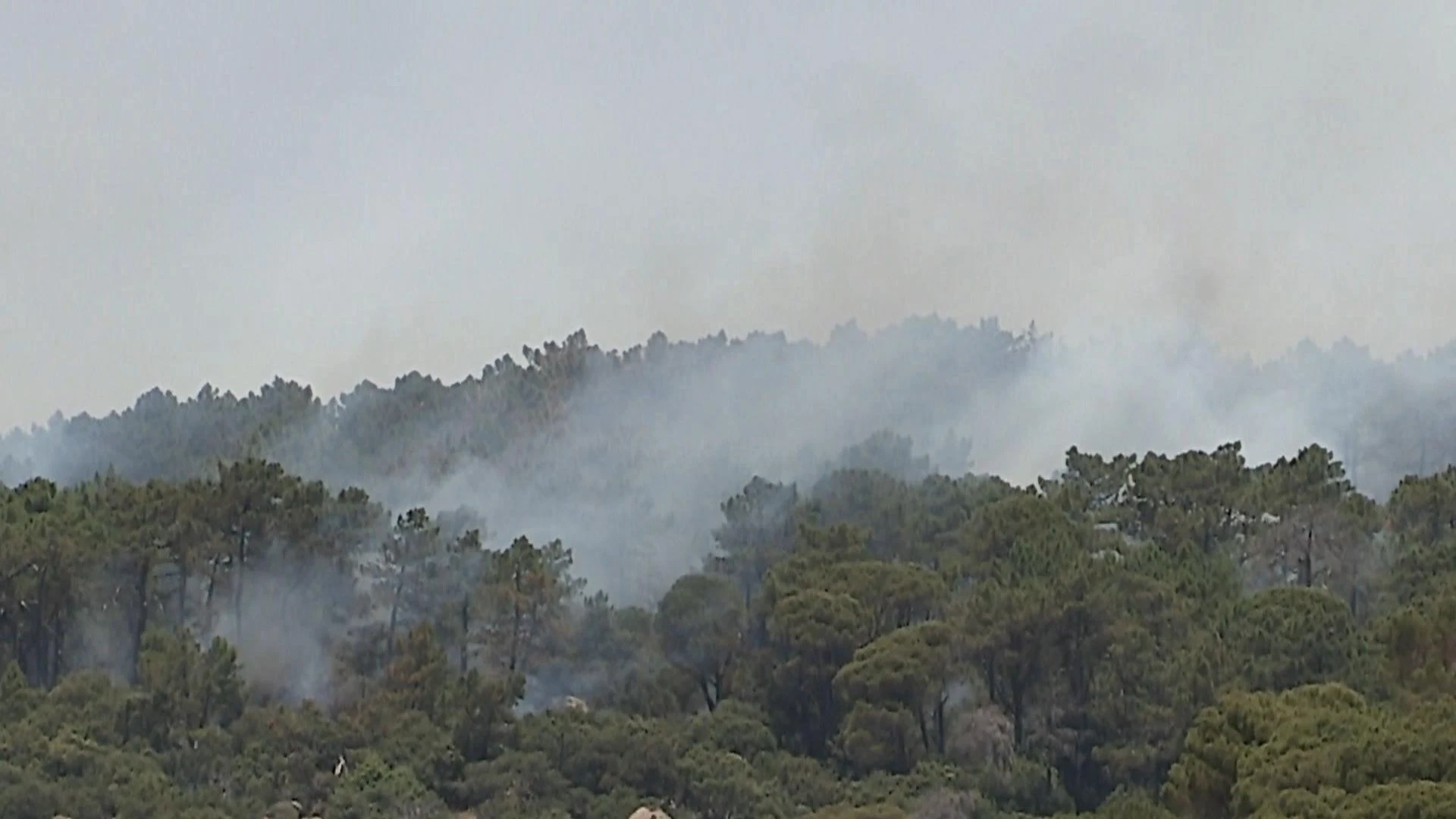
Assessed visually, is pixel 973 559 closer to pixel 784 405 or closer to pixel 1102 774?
pixel 1102 774

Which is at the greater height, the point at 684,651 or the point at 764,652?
the point at 684,651

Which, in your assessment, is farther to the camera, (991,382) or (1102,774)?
(991,382)

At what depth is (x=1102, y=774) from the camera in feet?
122

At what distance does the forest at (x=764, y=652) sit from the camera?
32.8 m

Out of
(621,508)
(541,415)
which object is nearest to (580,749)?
(621,508)

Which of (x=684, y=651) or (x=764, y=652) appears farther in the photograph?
(x=684, y=651)

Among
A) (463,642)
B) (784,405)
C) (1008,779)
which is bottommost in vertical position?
(1008,779)

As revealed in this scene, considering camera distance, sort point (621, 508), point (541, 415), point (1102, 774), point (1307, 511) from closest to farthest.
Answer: point (1102, 774)
point (1307, 511)
point (621, 508)
point (541, 415)

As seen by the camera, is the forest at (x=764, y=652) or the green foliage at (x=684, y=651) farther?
Result: the green foliage at (x=684, y=651)

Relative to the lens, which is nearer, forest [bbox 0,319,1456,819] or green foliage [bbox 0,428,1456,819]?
forest [bbox 0,319,1456,819]

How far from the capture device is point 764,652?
141 feet

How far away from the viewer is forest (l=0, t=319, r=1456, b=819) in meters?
32.8

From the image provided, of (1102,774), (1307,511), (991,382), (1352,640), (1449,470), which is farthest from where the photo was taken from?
(991,382)

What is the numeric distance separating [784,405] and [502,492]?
16.8m
